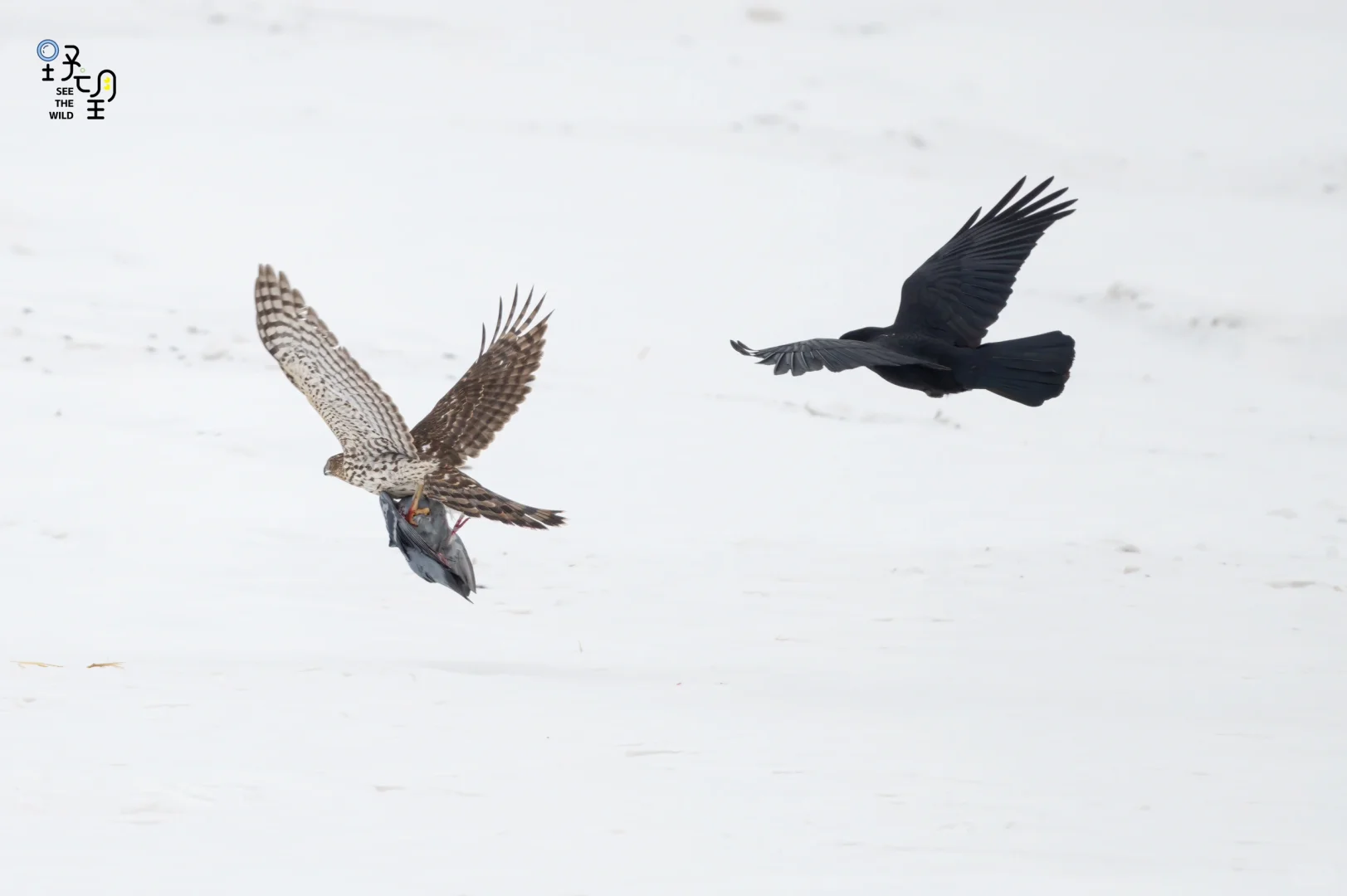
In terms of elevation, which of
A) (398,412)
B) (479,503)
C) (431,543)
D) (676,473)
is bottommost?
(676,473)

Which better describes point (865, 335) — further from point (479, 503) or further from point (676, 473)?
point (676, 473)

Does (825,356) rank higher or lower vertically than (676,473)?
higher

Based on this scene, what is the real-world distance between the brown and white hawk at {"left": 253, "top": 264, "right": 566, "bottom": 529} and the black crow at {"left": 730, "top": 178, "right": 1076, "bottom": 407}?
3.03 feet

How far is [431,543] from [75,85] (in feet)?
45.0

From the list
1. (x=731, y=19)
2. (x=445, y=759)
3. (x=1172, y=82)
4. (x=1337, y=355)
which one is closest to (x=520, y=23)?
(x=731, y=19)

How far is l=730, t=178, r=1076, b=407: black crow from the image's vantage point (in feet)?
20.6

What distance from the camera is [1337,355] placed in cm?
1445

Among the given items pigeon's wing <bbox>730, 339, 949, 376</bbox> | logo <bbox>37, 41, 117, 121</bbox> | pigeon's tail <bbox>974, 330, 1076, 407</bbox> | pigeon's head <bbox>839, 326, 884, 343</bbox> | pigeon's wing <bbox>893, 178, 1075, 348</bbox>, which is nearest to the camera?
pigeon's wing <bbox>730, 339, 949, 376</bbox>

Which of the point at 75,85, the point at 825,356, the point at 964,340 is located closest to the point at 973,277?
the point at 964,340

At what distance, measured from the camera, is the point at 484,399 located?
21.2 ft

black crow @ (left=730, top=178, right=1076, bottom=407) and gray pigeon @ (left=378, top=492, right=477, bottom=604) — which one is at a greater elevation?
black crow @ (left=730, top=178, right=1076, bottom=407)

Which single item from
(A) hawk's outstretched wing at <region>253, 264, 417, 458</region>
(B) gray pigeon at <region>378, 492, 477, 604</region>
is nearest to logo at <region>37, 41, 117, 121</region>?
(B) gray pigeon at <region>378, 492, 477, 604</region>

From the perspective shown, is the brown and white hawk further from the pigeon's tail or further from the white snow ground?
the pigeon's tail

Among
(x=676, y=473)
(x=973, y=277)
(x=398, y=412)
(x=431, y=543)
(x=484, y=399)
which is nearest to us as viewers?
(x=398, y=412)
